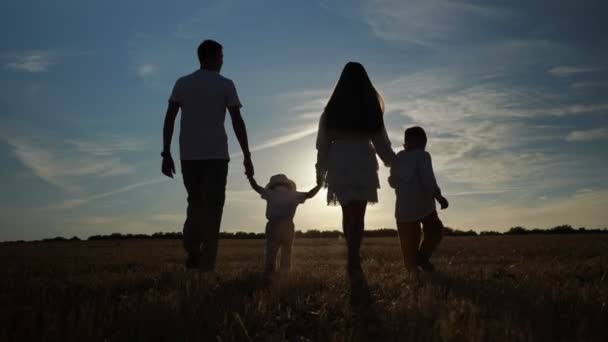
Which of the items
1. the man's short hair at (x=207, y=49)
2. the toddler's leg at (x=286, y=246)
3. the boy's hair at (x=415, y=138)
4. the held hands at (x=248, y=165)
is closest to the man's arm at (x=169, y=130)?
the man's short hair at (x=207, y=49)

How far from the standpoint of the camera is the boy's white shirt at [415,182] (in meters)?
7.85

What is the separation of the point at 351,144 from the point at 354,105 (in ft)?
1.62

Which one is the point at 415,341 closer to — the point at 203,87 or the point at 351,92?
the point at 351,92

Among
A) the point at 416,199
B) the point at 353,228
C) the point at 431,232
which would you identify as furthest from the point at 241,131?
the point at 431,232

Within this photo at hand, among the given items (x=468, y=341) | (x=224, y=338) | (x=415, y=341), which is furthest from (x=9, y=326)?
(x=468, y=341)

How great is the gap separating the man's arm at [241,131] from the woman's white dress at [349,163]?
3.59ft

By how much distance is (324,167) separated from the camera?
731cm

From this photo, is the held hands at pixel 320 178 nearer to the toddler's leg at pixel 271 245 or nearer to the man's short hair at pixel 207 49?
the toddler's leg at pixel 271 245

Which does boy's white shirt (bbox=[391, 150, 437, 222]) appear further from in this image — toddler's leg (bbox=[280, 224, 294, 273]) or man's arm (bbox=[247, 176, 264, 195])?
man's arm (bbox=[247, 176, 264, 195])

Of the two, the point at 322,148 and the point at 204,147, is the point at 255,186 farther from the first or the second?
the point at 322,148

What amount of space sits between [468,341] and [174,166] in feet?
18.6

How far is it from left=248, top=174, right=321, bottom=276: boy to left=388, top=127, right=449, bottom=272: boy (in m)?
1.26

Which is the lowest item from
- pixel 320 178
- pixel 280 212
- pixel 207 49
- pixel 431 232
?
pixel 431 232

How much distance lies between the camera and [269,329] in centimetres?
329
